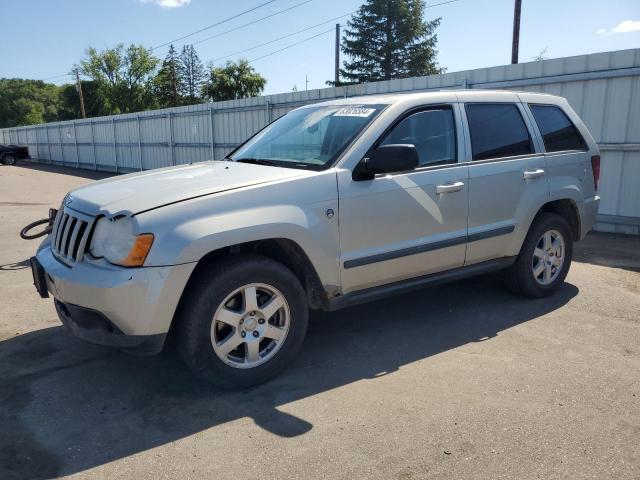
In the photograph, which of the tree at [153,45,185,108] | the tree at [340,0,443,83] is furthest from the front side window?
the tree at [153,45,185,108]

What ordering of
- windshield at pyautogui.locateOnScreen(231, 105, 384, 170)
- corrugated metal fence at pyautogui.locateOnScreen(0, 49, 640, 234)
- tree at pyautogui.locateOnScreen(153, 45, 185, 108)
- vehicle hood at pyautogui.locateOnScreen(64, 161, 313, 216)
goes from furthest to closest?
tree at pyautogui.locateOnScreen(153, 45, 185, 108), corrugated metal fence at pyautogui.locateOnScreen(0, 49, 640, 234), windshield at pyautogui.locateOnScreen(231, 105, 384, 170), vehicle hood at pyautogui.locateOnScreen(64, 161, 313, 216)

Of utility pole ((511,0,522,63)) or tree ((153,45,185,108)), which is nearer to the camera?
utility pole ((511,0,522,63))

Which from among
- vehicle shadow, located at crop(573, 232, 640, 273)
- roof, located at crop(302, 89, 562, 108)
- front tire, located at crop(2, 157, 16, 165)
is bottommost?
front tire, located at crop(2, 157, 16, 165)

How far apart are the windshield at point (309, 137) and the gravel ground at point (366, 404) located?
144 cm

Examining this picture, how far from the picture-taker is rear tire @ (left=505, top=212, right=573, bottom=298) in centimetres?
495

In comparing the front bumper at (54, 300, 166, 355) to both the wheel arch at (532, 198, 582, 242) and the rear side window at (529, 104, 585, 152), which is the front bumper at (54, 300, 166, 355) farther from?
the rear side window at (529, 104, 585, 152)

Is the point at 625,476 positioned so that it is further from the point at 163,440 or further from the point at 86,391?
the point at 86,391

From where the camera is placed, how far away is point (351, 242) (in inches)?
146

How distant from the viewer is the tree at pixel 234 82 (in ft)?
173

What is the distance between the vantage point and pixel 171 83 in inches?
2729

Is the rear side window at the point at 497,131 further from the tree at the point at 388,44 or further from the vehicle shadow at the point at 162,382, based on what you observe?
the tree at the point at 388,44

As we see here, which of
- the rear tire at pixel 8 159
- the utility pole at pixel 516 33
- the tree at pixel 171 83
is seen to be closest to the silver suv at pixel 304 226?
the utility pole at pixel 516 33

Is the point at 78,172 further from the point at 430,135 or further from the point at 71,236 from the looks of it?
the point at 430,135

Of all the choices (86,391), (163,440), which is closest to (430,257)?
(163,440)
